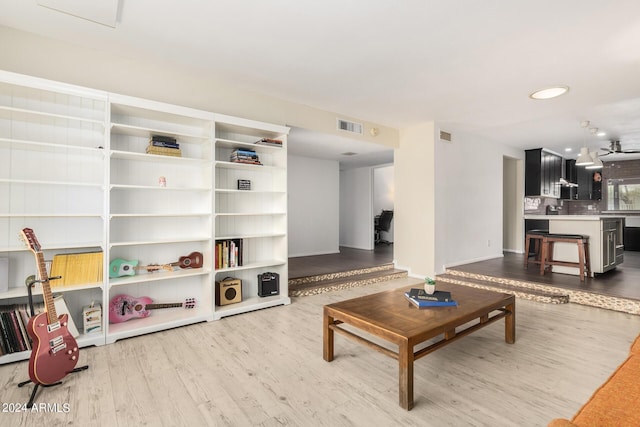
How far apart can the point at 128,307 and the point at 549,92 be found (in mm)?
5163

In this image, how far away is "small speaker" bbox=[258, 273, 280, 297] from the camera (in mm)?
3852

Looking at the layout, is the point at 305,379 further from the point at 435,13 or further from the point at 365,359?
the point at 435,13

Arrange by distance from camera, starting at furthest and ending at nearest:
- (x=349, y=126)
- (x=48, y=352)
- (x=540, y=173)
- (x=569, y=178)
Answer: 1. (x=569, y=178)
2. (x=540, y=173)
3. (x=349, y=126)
4. (x=48, y=352)

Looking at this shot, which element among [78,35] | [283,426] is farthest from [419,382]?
[78,35]

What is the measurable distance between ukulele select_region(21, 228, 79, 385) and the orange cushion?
277cm

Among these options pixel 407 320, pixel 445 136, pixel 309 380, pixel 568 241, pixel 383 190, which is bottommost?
pixel 309 380

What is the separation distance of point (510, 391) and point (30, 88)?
4.10 metres

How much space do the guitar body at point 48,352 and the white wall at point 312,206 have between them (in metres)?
4.61

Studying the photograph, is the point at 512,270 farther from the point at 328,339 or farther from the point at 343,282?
the point at 328,339

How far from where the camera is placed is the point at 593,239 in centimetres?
462

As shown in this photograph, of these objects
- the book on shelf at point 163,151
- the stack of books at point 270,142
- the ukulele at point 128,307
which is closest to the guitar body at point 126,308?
the ukulele at point 128,307

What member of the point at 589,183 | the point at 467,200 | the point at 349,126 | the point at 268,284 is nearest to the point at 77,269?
the point at 268,284

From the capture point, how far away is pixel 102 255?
2807 millimetres

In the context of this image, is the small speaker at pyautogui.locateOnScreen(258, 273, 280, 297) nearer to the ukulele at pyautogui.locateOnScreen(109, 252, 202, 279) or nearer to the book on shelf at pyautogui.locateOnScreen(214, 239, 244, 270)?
the book on shelf at pyautogui.locateOnScreen(214, 239, 244, 270)
